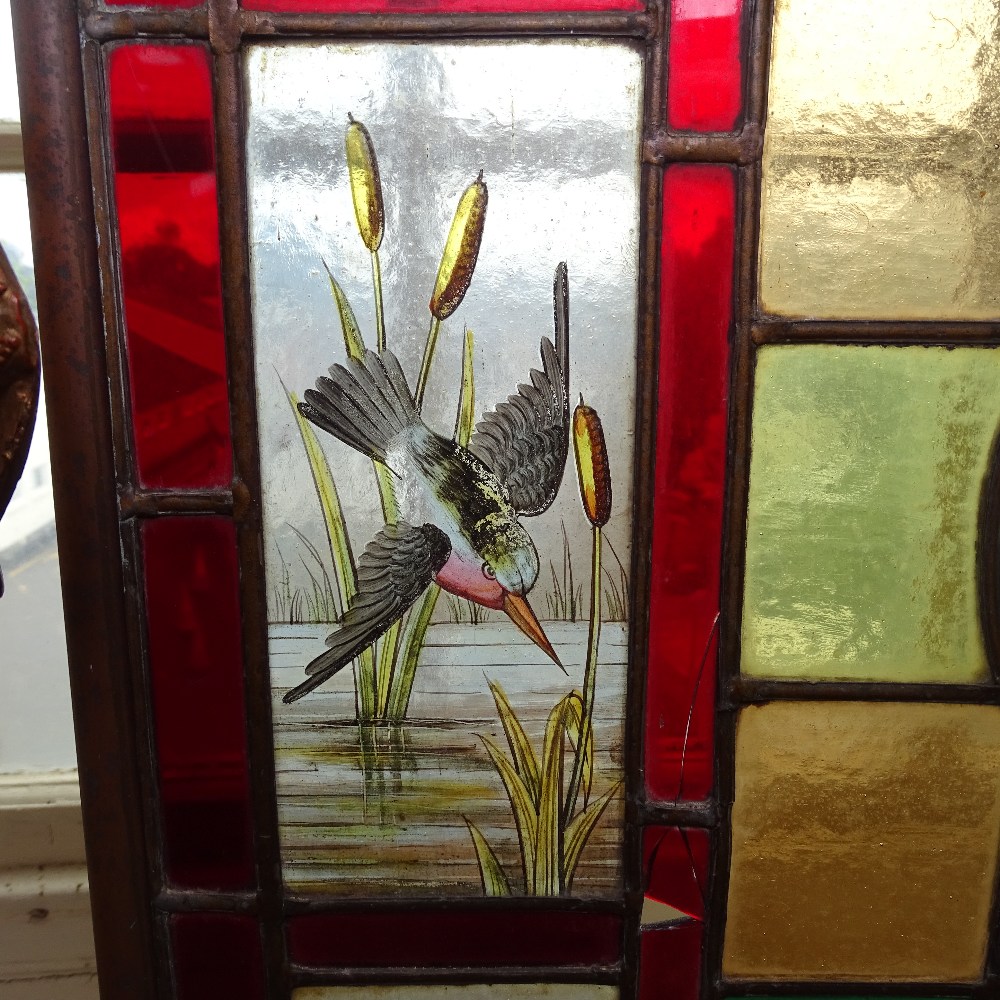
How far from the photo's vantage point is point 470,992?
3.38 ft

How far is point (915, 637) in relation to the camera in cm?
95

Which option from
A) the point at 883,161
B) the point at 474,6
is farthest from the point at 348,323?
the point at 883,161

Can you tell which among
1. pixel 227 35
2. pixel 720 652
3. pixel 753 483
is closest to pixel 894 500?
pixel 753 483

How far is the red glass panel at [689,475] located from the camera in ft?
2.92

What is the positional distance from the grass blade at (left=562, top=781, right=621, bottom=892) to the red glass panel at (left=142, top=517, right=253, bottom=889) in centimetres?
40

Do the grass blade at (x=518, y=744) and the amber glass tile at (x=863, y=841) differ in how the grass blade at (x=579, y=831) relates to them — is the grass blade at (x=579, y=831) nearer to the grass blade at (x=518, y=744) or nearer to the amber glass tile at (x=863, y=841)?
the grass blade at (x=518, y=744)

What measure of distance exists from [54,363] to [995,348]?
1075 mm

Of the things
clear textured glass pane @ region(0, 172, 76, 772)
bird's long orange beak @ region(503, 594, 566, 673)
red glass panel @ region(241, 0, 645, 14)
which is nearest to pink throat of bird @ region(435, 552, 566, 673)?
bird's long orange beak @ region(503, 594, 566, 673)

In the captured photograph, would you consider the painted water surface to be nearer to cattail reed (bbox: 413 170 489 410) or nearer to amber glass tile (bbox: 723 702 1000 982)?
cattail reed (bbox: 413 170 489 410)

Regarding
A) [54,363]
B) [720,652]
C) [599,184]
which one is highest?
[599,184]

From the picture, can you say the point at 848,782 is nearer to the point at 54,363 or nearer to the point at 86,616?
the point at 86,616

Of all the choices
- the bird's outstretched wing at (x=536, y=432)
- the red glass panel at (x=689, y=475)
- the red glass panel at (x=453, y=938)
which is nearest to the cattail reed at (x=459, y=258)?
the bird's outstretched wing at (x=536, y=432)

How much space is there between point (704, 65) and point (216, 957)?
123cm

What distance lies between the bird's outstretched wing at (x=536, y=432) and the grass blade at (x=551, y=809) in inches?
10.8
